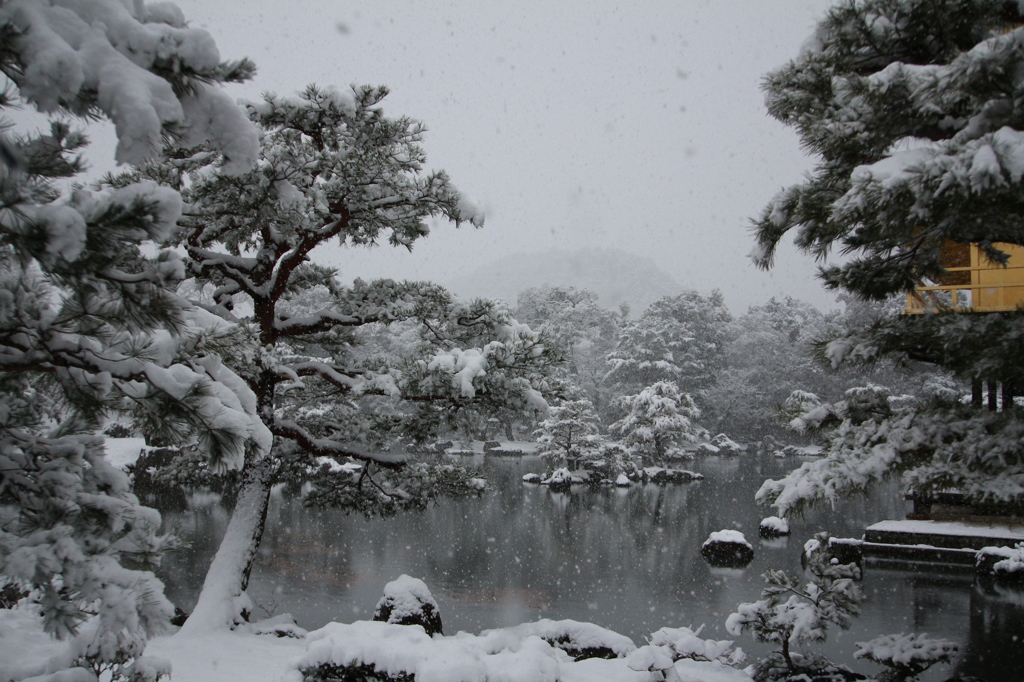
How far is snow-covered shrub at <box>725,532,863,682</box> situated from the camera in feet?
16.5

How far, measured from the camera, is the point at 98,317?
82.2 inches

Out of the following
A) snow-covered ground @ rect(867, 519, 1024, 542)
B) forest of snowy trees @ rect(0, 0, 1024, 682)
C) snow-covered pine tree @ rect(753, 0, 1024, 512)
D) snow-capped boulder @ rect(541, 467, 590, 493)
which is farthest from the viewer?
snow-capped boulder @ rect(541, 467, 590, 493)

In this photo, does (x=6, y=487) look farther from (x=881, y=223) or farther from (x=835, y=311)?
(x=835, y=311)

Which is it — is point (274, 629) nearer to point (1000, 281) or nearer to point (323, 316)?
point (323, 316)

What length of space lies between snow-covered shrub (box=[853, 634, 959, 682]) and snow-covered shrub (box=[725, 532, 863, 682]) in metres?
0.36

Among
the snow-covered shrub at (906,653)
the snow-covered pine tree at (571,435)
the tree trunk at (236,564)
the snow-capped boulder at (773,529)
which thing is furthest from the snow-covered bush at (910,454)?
the snow-covered pine tree at (571,435)

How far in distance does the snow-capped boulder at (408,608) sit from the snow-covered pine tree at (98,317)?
4.06 meters

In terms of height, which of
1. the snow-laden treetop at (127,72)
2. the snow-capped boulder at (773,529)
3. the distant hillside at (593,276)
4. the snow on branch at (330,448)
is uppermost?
the distant hillside at (593,276)

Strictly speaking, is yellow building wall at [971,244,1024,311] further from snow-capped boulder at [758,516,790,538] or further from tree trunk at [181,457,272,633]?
snow-capped boulder at [758,516,790,538]

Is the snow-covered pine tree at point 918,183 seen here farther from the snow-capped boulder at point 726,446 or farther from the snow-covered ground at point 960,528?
the snow-capped boulder at point 726,446

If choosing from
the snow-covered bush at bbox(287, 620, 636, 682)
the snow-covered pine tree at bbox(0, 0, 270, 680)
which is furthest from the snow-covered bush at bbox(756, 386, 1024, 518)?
the snow-covered pine tree at bbox(0, 0, 270, 680)

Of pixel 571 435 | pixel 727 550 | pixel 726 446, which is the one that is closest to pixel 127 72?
pixel 727 550

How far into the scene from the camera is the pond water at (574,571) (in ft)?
26.9

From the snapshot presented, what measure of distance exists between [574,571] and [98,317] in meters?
10.6
